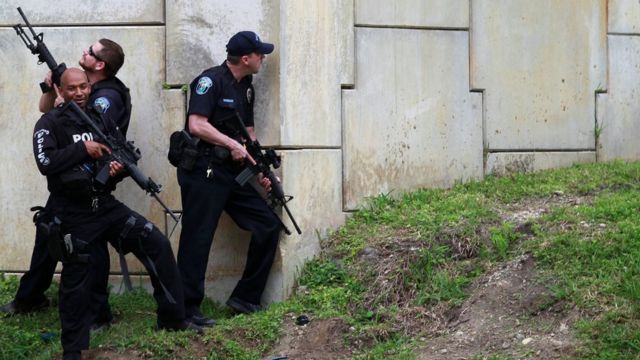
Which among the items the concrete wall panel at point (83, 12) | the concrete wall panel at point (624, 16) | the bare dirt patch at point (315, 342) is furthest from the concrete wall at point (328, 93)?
the bare dirt patch at point (315, 342)

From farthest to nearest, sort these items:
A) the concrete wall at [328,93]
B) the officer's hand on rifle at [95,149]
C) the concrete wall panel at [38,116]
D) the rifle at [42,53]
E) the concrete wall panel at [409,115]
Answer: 1. the concrete wall panel at [409,115]
2. the concrete wall panel at [38,116]
3. the concrete wall at [328,93]
4. the rifle at [42,53]
5. the officer's hand on rifle at [95,149]

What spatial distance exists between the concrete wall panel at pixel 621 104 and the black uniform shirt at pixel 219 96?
341 cm

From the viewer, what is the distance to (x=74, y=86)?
6707mm

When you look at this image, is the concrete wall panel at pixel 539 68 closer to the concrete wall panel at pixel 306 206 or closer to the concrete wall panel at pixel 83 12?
the concrete wall panel at pixel 306 206

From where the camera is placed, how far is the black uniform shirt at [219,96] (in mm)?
7371

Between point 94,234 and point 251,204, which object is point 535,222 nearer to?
point 251,204

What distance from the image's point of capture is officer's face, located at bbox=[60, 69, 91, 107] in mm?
6703

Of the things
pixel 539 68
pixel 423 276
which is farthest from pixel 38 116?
pixel 539 68

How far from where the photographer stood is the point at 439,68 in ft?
27.9

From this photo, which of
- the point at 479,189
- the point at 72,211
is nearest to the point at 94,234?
the point at 72,211

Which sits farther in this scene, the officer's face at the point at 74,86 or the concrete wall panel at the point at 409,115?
the concrete wall panel at the point at 409,115

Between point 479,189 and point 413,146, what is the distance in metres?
0.64

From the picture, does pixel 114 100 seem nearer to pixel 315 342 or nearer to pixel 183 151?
pixel 183 151

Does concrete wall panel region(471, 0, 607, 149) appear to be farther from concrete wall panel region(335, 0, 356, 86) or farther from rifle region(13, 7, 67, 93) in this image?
rifle region(13, 7, 67, 93)
